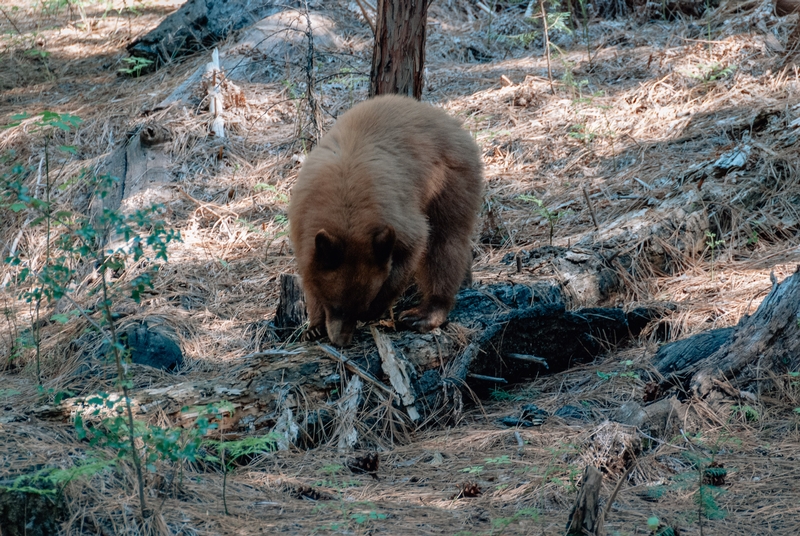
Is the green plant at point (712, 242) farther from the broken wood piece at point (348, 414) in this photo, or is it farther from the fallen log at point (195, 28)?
the fallen log at point (195, 28)

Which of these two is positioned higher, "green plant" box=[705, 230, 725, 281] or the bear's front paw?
"green plant" box=[705, 230, 725, 281]

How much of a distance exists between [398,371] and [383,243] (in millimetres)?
875

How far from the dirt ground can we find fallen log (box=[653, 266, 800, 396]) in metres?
0.20

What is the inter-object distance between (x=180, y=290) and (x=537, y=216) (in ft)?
12.8

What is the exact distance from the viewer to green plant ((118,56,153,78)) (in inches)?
422

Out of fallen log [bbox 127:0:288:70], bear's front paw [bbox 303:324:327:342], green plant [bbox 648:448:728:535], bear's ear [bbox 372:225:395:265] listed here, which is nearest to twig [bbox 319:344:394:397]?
bear's front paw [bbox 303:324:327:342]

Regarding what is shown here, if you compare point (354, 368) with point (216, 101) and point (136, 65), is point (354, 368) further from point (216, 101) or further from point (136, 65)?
point (136, 65)

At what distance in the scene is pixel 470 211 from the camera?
227 inches

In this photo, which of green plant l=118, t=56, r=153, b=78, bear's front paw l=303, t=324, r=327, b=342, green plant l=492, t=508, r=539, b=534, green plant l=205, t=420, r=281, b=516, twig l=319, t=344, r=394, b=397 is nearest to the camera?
green plant l=492, t=508, r=539, b=534

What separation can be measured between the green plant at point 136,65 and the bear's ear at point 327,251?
736cm

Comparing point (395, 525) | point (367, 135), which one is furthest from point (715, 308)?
point (395, 525)

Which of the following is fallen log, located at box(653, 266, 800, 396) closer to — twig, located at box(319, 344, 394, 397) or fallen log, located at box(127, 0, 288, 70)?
twig, located at box(319, 344, 394, 397)

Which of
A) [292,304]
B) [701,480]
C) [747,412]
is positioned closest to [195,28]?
[292,304]

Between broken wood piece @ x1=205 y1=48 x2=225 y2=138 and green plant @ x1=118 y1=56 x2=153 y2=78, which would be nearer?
broken wood piece @ x1=205 y1=48 x2=225 y2=138
